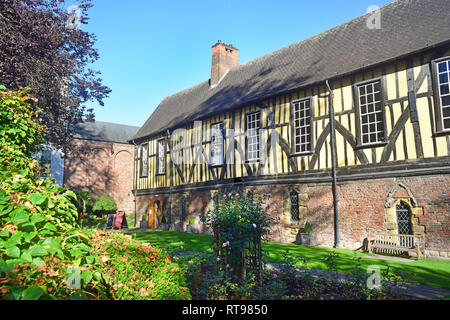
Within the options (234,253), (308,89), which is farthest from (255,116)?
(234,253)

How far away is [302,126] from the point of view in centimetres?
1226

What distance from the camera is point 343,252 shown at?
32.0ft

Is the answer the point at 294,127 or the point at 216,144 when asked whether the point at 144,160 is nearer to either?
the point at 216,144

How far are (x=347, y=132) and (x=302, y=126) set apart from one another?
190 cm

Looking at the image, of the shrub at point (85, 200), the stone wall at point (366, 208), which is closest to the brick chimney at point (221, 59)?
the stone wall at point (366, 208)

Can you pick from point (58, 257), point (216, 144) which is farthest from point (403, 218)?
point (58, 257)

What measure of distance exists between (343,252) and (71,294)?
31.2 feet

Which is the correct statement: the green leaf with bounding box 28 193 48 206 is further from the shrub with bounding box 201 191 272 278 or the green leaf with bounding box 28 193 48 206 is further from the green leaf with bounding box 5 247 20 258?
the shrub with bounding box 201 191 272 278

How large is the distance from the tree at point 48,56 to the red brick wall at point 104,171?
1150 centimetres

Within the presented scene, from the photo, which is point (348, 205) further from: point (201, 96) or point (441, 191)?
point (201, 96)

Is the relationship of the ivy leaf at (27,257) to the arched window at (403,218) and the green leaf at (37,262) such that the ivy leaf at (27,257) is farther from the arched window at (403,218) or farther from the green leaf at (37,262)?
the arched window at (403,218)

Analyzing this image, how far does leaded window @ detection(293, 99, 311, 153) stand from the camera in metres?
12.0

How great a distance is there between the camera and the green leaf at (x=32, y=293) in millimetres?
1546
